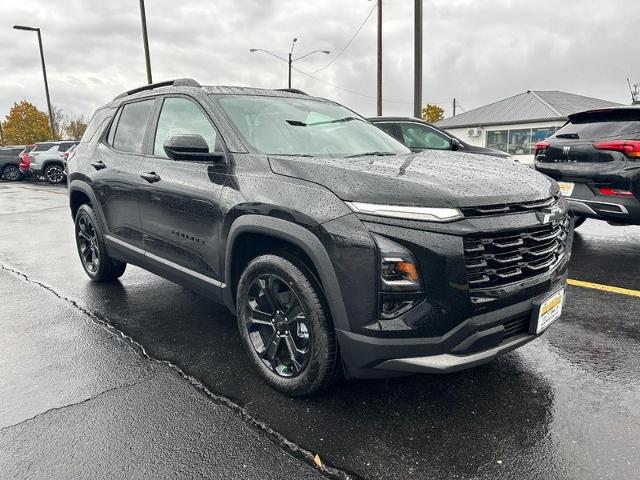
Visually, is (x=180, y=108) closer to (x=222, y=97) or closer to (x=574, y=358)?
(x=222, y=97)

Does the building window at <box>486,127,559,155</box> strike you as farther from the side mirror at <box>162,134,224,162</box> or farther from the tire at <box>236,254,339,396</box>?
the tire at <box>236,254,339,396</box>

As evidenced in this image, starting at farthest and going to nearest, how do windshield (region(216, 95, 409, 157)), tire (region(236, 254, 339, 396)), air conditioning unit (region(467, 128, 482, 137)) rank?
1. air conditioning unit (region(467, 128, 482, 137))
2. windshield (region(216, 95, 409, 157))
3. tire (region(236, 254, 339, 396))

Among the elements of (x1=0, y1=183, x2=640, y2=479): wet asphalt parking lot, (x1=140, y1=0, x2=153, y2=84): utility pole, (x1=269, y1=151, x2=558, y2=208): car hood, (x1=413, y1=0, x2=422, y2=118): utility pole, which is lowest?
(x1=0, y1=183, x2=640, y2=479): wet asphalt parking lot

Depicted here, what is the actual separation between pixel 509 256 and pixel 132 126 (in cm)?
332

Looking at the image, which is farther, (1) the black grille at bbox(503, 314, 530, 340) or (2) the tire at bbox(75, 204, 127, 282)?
(2) the tire at bbox(75, 204, 127, 282)

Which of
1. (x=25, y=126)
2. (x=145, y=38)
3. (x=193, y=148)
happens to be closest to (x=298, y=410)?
(x=193, y=148)

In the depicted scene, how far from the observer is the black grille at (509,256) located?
7.21ft

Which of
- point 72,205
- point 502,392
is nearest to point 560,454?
point 502,392

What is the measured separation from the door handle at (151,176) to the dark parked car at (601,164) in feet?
13.6

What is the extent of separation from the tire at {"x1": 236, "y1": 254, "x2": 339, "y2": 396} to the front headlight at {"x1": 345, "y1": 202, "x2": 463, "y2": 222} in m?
0.53

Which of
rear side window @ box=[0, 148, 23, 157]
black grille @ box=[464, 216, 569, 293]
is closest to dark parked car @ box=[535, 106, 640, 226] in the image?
black grille @ box=[464, 216, 569, 293]

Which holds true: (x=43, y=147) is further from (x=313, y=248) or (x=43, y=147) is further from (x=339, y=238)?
(x=339, y=238)

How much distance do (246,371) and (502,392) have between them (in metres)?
1.51

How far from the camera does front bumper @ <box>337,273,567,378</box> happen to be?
2.19 metres
